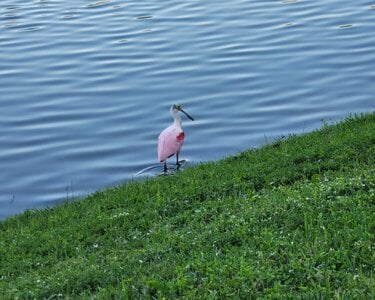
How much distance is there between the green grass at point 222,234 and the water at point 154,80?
79.5 inches

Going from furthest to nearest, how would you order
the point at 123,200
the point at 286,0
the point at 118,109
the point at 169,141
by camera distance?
the point at 286,0
the point at 118,109
the point at 169,141
the point at 123,200

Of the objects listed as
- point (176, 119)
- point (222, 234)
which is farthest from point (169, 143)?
point (222, 234)

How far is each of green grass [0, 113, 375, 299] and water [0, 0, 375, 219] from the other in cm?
202

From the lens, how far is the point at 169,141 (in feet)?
37.7

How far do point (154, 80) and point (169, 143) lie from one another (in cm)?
392

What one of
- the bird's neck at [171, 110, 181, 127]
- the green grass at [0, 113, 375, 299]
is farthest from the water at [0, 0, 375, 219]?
the green grass at [0, 113, 375, 299]

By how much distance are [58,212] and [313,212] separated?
109 inches

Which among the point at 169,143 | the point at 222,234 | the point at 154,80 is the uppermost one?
the point at 222,234

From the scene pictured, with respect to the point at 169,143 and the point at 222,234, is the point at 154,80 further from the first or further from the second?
the point at 222,234

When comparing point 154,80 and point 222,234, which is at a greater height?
point 222,234

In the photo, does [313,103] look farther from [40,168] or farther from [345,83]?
[40,168]

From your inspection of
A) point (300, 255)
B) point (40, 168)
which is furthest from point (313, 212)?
point (40, 168)

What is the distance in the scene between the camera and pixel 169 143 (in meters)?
11.5

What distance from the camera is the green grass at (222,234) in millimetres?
6469
